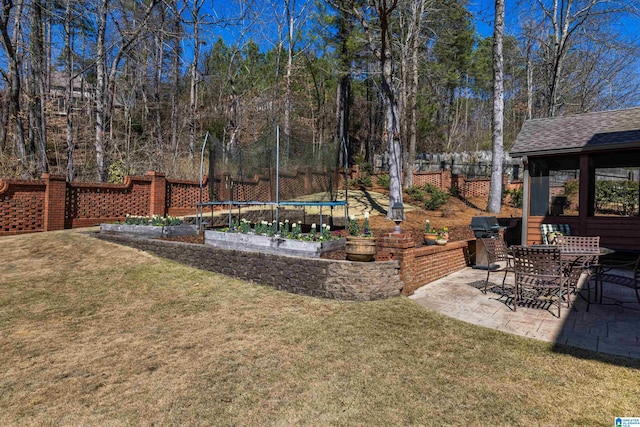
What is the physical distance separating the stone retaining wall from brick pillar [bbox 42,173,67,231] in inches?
227

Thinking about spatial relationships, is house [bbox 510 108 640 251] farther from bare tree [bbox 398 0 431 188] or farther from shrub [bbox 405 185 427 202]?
bare tree [bbox 398 0 431 188]

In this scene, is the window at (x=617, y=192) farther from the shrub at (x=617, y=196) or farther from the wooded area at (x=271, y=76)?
the wooded area at (x=271, y=76)

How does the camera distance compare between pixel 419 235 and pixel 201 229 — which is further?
pixel 201 229

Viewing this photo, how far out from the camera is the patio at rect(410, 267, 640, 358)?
146 inches

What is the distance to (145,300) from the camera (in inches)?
213

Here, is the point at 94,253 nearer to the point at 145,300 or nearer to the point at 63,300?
the point at 63,300

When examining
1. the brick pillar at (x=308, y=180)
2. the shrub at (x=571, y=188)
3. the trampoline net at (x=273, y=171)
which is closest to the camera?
the trampoline net at (x=273, y=171)

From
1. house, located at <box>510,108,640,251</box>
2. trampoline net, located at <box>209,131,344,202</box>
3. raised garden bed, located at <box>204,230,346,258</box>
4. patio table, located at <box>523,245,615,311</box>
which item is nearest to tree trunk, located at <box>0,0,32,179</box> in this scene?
trampoline net, located at <box>209,131,344,202</box>

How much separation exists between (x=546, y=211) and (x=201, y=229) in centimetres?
912

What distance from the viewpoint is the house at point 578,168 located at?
797 cm

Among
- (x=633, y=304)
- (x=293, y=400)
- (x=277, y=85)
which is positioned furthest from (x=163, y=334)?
(x=277, y=85)

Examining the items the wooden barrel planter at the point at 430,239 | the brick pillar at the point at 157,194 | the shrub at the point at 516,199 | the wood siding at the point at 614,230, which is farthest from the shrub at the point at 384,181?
the wooden barrel planter at the point at 430,239

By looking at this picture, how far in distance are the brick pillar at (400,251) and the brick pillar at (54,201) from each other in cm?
946

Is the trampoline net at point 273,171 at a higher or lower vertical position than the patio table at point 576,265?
higher
